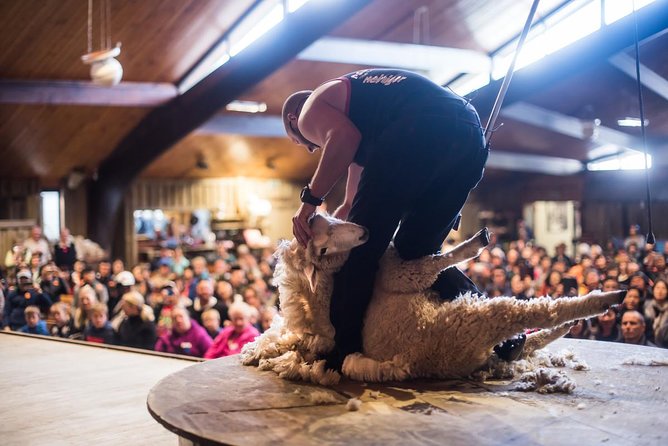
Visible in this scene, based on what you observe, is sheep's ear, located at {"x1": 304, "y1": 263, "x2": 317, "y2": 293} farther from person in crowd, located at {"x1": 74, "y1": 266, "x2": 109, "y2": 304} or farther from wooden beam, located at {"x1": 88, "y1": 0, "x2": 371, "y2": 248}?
person in crowd, located at {"x1": 74, "y1": 266, "x2": 109, "y2": 304}

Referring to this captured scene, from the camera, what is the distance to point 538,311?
77.0 inches

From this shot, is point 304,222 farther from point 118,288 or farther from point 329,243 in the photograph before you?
point 118,288

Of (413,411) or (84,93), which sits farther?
(84,93)

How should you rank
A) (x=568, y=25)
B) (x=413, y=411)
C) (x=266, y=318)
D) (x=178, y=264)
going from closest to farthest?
1. (x=413, y=411)
2. (x=266, y=318)
3. (x=568, y=25)
4. (x=178, y=264)

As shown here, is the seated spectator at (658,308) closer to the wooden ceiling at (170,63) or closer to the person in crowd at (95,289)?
the wooden ceiling at (170,63)

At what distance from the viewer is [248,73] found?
26.7 ft

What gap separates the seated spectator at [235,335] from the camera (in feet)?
14.8

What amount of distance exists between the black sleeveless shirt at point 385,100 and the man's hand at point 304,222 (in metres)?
0.24

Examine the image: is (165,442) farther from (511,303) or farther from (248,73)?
(248,73)

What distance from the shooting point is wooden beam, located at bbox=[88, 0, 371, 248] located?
22.5 feet

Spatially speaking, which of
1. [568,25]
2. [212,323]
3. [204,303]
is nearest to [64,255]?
[204,303]

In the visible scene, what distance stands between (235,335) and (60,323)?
2.24m

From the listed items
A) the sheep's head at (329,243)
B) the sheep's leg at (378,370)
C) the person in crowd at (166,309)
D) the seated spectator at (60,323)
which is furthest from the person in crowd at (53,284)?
the sheep's leg at (378,370)

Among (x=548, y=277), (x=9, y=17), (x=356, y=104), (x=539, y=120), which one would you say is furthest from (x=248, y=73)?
(x=356, y=104)
